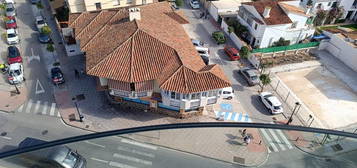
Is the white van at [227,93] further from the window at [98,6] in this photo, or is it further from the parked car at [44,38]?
the parked car at [44,38]

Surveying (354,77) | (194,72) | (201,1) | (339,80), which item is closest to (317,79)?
(339,80)

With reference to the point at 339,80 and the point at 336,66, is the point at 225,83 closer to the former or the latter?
the point at 339,80

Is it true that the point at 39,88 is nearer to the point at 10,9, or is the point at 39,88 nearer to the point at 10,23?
Answer: the point at 10,23

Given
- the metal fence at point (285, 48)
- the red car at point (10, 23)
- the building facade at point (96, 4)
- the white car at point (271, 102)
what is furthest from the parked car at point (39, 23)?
the white car at point (271, 102)

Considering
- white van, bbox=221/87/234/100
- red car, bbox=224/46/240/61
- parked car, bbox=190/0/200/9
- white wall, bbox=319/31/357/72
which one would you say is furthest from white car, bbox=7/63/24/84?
white wall, bbox=319/31/357/72

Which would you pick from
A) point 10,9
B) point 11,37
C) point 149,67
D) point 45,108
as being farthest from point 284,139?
point 10,9

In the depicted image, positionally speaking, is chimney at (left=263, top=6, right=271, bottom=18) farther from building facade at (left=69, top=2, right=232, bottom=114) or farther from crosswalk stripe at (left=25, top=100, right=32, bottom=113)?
crosswalk stripe at (left=25, top=100, right=32, bottom=113)
